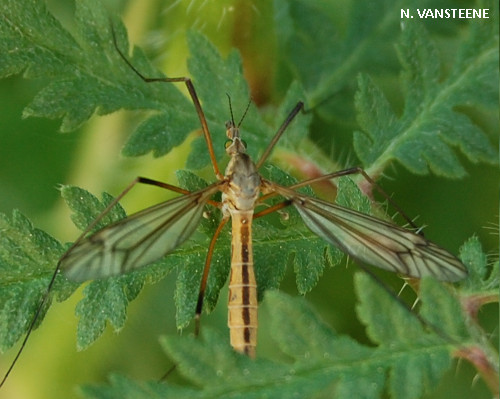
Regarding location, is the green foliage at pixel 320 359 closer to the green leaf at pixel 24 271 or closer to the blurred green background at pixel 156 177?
the green leaf at pixel 24 271

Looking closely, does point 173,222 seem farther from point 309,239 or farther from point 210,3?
point 210,3

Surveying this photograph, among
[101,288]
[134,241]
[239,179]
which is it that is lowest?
[101,288]

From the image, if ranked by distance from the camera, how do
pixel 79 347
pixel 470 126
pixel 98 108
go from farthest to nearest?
pixel 470 126, pixel 98 108, pixel 79 347

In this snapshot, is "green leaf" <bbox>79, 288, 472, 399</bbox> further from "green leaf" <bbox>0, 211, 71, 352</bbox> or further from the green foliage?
"green leaf" <bbox>0, 211, 71, 352</bbox>

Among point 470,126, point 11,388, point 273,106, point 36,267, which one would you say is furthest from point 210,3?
point 11,388

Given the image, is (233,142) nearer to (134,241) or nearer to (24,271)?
(134,241)

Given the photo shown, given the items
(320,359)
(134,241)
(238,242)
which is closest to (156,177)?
(238,242)
